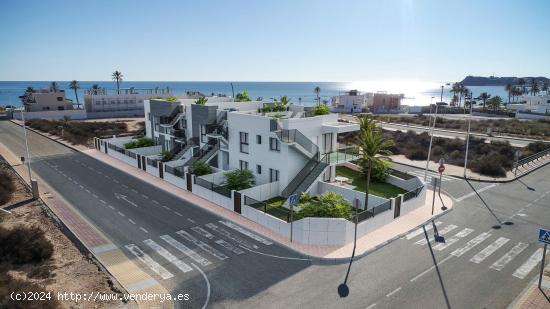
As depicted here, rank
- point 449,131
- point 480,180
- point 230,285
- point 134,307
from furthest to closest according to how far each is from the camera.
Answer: point 449,131, point 480,180, point 230,285, point 134,307

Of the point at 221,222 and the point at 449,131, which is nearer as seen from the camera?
the point at 221,222

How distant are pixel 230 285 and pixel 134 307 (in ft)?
13.6

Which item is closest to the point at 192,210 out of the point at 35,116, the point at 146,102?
the point at 146,102

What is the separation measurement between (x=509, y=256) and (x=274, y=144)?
55.6ft

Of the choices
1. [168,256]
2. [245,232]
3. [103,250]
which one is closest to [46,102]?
[103,250]

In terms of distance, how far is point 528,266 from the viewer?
60.0 feet

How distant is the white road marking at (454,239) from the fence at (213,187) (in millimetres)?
14190

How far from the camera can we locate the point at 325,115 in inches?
1234

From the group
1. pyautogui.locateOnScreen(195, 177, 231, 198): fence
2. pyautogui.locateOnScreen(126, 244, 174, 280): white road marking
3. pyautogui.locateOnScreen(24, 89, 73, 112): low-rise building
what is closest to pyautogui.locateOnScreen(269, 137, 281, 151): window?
pyautogui.locateOnScreen(195, 177, 231, 198): fence

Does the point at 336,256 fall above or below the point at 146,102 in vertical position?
below

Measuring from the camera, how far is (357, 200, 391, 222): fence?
21.7 metres

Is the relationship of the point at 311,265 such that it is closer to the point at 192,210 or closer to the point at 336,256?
the point at 336,256

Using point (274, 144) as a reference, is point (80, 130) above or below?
below

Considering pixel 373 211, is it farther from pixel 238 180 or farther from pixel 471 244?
pixel 238 180
